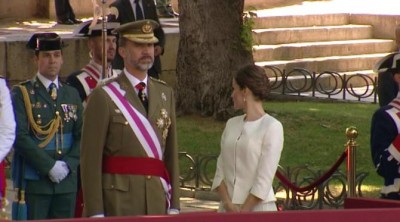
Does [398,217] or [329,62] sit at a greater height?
[398,217]

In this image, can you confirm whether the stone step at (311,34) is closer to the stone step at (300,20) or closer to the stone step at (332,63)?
the stone step at (300,20)

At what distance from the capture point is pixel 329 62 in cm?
2147

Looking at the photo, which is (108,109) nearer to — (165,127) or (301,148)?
(165,127)

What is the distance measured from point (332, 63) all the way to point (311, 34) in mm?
1308

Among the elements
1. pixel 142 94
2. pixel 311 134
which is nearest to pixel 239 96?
pixel 142 94

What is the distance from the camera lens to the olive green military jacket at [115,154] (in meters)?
7.68

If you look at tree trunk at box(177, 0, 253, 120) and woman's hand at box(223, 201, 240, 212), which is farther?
tree trunk at box(177, 0, 253, 120)

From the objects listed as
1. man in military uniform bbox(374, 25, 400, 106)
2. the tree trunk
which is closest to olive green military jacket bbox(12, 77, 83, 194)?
man in military uniform bbox(374, 25, 400, 106)

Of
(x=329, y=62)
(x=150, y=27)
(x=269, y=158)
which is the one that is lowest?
(x=329, y=62)

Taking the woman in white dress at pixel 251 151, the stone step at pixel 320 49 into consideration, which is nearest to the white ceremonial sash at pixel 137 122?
the woman in white dress at pixel 251 151

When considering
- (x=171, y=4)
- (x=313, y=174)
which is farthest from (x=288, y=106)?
(x=171, y=4)

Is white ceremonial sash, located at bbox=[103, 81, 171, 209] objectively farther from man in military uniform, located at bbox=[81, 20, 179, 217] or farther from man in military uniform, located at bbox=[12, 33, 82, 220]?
man in military uniform, located at bbox=[12, 33, 82, 220]

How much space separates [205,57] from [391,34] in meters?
7.38

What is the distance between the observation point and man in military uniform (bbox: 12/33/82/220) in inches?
352
